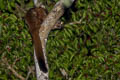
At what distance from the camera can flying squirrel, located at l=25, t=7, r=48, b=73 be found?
3.52m

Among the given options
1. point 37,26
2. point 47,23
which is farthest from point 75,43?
point 47,23

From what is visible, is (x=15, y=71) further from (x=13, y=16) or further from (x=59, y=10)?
(x=59, y=10)

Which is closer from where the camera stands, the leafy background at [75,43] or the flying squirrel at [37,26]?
the flying squirrel at [37,26]

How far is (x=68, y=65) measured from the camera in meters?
4.55

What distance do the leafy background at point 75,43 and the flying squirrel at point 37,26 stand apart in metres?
0.20

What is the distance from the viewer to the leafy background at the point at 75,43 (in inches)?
173

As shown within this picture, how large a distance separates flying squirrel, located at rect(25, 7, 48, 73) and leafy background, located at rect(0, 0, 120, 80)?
0.20 meters

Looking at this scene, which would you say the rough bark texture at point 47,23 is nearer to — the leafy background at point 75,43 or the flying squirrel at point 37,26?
the flying squirrel at point 37,26

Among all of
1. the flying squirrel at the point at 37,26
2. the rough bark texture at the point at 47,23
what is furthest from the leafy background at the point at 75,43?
the rough bark texture at the point at 47,23

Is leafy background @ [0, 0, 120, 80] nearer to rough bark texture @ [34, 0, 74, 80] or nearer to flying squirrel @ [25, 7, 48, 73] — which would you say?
flying squirrel @ [25, 7, 48, 73]

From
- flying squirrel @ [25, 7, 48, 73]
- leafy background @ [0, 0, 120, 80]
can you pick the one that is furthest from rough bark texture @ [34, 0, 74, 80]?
leafy background @ [0, 0, 120, 80]

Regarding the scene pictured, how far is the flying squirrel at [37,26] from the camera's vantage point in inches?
139

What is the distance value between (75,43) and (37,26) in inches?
32.7

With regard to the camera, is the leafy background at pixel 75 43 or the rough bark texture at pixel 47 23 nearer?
the rough bark texture at pixel 47 23
